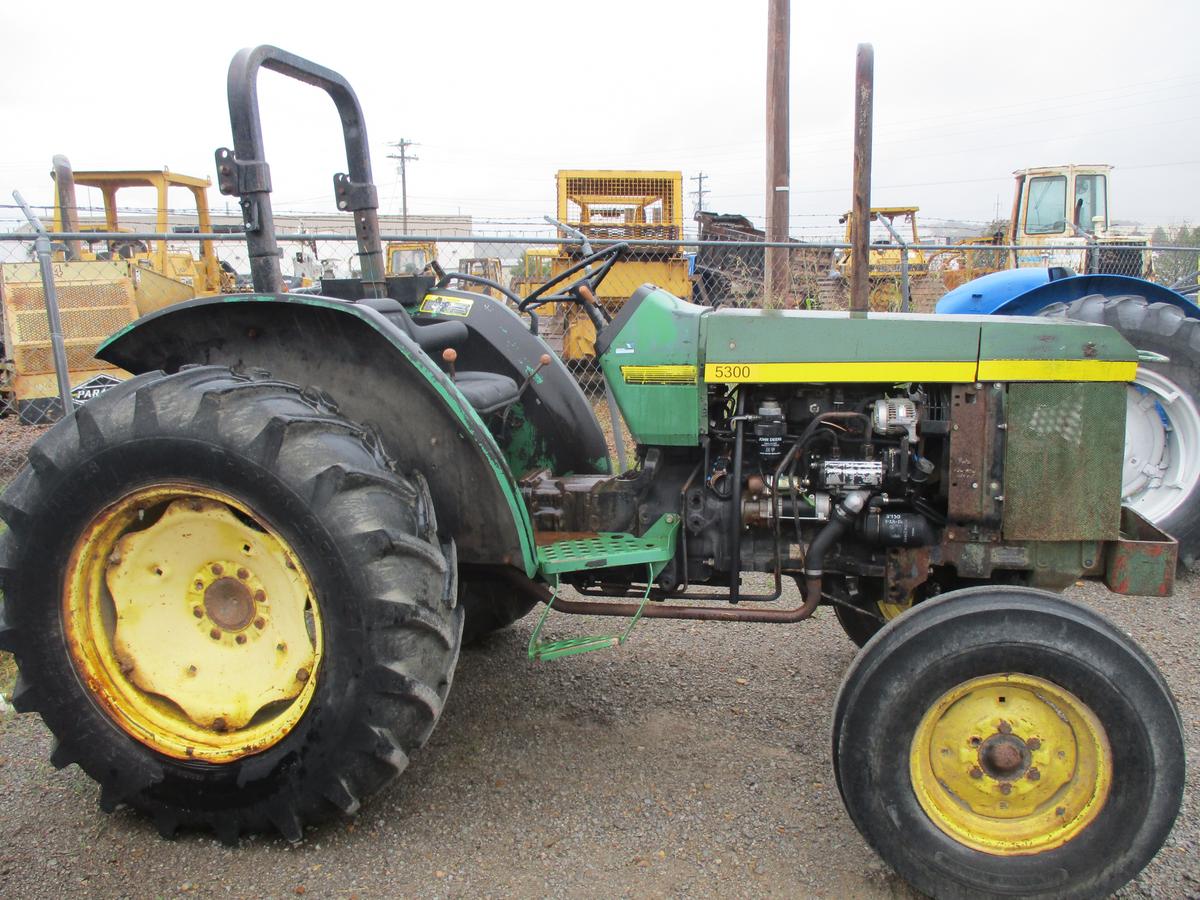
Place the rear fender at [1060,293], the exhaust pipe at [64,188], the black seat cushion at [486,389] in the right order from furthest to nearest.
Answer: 1. the exhaust pipe at [64,188]
2. the rear fender at [1060,293]
3. the black seat cushion at [486,389]

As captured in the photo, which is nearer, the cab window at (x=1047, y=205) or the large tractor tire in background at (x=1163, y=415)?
the large tractor tire in background at (x=1163, y=415)

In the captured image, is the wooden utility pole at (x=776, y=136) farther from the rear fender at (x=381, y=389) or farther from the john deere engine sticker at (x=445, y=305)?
the rear fender at (x=381, y=389)

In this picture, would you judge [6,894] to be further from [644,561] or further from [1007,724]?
[1007,724]

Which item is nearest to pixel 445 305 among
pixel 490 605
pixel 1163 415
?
pixel 490 605

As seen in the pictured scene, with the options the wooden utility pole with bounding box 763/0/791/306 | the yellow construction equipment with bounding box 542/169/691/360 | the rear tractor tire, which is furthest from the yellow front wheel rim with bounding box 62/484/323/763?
the yellow construction equipment with bounding box 542/169/691/360

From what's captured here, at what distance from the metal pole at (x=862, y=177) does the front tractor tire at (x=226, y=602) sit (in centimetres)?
163

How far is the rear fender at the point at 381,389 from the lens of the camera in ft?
8.47

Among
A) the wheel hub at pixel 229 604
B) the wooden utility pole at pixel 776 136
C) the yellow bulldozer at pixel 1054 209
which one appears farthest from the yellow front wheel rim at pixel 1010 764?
the yellow bulldozer at pixel 1054 209

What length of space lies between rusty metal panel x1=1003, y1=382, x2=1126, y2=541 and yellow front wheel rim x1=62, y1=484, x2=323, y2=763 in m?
1.98

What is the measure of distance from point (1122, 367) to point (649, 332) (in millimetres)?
1304

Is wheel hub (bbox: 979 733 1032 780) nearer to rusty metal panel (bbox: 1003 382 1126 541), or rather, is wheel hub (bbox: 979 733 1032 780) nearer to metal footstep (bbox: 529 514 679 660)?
rusty metal panel (bbox: 1003 382 1126 541)

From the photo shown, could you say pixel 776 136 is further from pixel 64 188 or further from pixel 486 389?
pixel 64 188

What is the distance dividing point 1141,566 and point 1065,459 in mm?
381

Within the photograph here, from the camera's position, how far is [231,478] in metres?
2.29
